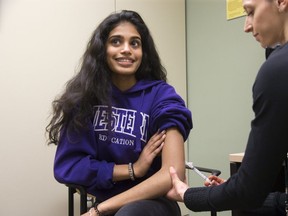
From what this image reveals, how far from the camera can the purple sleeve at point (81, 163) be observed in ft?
3.95

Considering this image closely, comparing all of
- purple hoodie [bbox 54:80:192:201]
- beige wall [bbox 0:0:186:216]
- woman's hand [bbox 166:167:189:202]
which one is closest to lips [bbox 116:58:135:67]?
purple hoodie [bbox 54:80:192:201]

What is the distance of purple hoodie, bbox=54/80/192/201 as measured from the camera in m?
1.21

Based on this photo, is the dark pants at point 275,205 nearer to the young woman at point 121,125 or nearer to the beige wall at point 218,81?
the young woman at point 121,125

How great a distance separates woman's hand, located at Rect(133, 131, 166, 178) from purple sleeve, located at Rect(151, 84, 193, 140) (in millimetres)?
44

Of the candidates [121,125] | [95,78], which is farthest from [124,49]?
[121,125]

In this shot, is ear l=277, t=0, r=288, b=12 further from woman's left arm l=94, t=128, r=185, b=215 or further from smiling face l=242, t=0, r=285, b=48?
woman's left arm l=94, t=128, r=185, b=215

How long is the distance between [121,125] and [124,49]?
0.31 meters

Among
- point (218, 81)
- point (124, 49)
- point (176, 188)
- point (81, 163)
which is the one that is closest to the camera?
point (176, 188)

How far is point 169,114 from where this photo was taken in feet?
3.99

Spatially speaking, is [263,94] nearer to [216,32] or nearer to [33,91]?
[33,91]

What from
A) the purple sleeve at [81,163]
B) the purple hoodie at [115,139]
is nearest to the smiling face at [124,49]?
the purple hoodie at [115,139]

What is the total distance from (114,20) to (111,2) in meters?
0.70

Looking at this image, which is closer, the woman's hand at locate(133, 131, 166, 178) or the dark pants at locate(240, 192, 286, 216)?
the dark pants at locate(240, 192, 286, 216)

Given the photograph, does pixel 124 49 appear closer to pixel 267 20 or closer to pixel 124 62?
pixel 124 62
